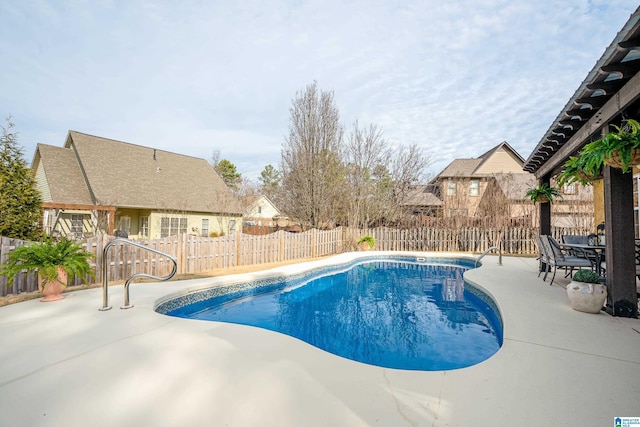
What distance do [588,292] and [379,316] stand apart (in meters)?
3.26

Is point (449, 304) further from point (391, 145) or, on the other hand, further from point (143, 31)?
point (391, 145)

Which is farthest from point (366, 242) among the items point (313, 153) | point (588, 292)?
point (588, 292)

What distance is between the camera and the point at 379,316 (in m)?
5.80

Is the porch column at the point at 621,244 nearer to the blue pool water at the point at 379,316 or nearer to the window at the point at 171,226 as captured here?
the blue pool water at the point at 379,316

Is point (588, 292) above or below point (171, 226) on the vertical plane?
below

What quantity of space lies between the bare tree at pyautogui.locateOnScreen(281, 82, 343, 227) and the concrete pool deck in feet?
41.2

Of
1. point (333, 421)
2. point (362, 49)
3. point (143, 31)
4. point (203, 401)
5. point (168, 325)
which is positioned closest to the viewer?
point (333, 421)

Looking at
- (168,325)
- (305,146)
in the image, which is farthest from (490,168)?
(168,325)

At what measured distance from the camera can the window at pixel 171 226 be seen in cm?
1714

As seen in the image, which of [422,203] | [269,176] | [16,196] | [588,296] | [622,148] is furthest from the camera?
[269,176]

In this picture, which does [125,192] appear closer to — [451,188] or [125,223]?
[125,223]

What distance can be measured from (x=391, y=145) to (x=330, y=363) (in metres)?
17.4

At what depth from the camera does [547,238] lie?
669cm

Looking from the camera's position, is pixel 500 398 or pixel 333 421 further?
pixel 500 398
